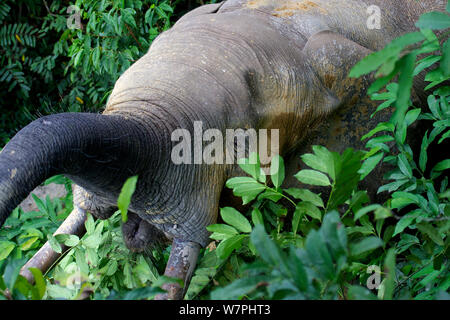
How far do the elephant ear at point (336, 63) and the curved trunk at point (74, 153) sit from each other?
79 cm

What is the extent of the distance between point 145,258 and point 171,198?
0.38 m

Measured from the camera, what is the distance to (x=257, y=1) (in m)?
2.49

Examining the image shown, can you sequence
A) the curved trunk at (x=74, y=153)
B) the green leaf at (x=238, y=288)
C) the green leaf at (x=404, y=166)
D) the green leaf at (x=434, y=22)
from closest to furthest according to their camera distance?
the green leaf at (x=238, y=288), the green leaf at (x=434, y=22), the curved trunk at (x=74, y=153), the green leaf at (x=404, y=166)

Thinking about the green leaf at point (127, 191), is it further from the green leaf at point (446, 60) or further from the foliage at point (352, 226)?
the green leaf at point (446, 60)

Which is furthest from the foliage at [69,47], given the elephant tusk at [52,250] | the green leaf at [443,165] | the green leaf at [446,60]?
the green leaf at [446,60]

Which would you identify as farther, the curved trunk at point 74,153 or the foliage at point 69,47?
the foliage at point 69,47

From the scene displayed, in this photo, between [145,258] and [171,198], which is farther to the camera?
[145,258]

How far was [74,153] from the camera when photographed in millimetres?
1539

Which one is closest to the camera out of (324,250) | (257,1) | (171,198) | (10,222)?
(324,250)

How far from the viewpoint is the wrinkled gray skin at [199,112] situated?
157 centimetres

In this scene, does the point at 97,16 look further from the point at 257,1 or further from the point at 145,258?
the point at 145,258

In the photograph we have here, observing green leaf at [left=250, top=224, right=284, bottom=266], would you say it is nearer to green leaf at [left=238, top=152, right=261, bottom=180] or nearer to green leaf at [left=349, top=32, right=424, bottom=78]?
green leaf at [left=349, top=32, right=424, bottom=78]

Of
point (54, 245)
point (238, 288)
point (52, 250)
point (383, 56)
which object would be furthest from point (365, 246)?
point (52, 250)
